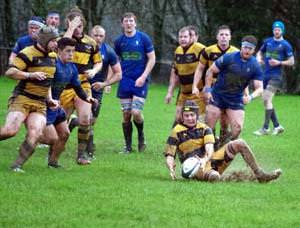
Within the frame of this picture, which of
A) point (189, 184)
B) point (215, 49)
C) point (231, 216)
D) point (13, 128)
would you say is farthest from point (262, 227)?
point (215, 49)

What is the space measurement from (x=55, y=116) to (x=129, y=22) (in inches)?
129

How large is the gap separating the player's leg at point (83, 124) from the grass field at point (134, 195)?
21 cm

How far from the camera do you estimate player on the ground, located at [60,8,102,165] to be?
12734 millimetres

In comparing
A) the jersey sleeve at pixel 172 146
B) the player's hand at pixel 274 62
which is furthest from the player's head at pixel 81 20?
the player's hand at pixel 274 62

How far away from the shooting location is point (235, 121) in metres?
13.2

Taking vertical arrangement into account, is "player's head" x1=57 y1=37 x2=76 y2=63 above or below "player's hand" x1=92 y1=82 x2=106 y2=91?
above

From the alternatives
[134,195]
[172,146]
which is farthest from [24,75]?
[134,195]

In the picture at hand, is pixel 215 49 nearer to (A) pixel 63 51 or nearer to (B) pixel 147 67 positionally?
(B) pixel 147 67

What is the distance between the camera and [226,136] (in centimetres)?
1406

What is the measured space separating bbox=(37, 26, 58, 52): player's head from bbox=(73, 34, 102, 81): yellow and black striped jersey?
2.08m

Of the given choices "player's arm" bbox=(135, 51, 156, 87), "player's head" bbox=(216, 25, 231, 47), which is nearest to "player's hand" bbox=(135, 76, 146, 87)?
"player's arm" bbox=(135, 51, 156, 87)

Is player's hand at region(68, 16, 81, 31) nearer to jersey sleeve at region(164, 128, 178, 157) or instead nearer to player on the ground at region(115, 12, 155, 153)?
player on the ground at region(115, 12, 155, 153)

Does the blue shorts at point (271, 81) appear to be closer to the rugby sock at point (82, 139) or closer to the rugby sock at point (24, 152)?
the rugby sock at point (82, 139)

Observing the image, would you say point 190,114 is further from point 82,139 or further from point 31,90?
point 82,139
